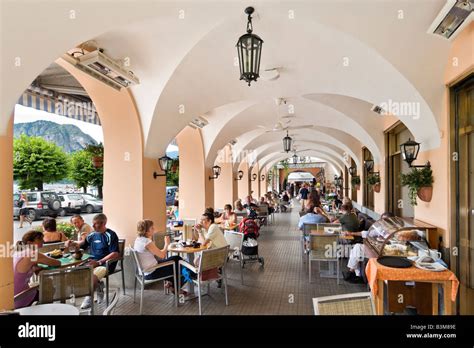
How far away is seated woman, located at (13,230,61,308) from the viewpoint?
3.11 meters

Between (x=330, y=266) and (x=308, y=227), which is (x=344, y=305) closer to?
(x=330, y=266)

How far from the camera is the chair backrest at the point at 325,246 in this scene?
16.6ft

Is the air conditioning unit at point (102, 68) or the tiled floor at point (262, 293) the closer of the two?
the air conditioning unit at point (102, 68)

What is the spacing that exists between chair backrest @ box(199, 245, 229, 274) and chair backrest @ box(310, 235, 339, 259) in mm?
1774

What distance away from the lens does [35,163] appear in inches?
620

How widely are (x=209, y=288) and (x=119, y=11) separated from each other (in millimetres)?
4024

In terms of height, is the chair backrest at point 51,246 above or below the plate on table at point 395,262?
below

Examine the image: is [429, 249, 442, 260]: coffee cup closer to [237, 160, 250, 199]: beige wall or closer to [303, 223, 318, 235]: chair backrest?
[303, 223, 318, 235]: chair backrest

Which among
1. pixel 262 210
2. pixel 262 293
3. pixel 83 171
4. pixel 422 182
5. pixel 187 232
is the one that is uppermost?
pixel 83 171

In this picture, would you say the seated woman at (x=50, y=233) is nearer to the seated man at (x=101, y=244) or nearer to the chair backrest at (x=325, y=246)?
the seated man at (x=101, y=244)

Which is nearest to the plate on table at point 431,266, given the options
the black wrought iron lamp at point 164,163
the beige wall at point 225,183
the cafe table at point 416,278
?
the cafe table at point 416,278

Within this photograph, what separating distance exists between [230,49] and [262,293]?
3642mm

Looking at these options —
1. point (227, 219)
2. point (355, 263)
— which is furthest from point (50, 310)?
point (227, 219)

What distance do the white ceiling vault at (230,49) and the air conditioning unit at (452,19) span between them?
149 millimetres
